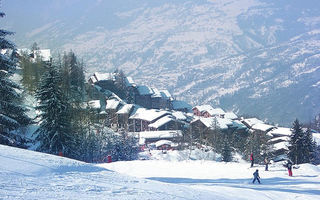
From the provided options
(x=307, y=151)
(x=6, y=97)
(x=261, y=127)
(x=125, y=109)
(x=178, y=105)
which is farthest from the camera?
(x=178, y=105)

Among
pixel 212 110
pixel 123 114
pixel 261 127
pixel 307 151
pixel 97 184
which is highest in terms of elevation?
pixel 212 110

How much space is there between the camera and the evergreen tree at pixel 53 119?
84.5 ft

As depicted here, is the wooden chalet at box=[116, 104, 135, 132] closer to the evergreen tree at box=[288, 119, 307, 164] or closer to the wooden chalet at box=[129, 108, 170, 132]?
the wooden chalet at box=[129, 108, 170, 132]

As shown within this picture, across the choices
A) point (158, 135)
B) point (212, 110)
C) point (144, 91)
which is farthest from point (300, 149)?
point (212, 110)

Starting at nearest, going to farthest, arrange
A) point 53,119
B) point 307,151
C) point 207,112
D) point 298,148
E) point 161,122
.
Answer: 1. point 53,119
2. point 307,151
3. point 298,148
4. point 161,122
5. point 207,112

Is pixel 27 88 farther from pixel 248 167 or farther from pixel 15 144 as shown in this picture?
pixel 248 167

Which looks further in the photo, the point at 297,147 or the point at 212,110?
the point at 212,110

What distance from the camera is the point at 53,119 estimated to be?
25734 millimetres

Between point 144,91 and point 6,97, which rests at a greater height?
point 144,91

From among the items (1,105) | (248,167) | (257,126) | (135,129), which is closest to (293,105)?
(257,126)

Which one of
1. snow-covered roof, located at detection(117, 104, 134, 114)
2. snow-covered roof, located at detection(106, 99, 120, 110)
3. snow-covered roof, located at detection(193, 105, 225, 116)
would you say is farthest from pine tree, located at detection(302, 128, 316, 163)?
snow-covered roof, located at detection(193, 105, 225, 116)

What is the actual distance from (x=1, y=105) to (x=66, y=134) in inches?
318

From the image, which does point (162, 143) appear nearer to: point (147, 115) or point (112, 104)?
point (147, 115)

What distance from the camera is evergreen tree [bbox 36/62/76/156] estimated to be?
84.5 ft
